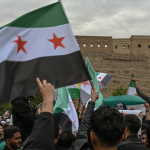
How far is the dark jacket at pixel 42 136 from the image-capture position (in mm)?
1484

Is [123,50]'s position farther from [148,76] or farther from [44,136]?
[44,136]

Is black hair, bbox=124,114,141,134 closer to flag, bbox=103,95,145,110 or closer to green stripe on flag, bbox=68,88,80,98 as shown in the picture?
flag, bbox=103,95,145,110

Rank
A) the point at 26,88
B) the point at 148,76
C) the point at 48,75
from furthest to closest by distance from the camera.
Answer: the point at 148,76
the point at 48,75
the point at 26,88

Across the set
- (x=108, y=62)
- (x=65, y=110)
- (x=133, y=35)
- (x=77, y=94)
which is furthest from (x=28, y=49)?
(x=133, y=35)

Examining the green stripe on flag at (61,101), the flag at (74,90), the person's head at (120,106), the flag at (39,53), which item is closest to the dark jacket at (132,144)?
the flag at (39,53)

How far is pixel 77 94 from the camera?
6.64 meters

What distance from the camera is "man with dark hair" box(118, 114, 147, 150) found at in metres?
2.65

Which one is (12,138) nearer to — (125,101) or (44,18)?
(44,18)

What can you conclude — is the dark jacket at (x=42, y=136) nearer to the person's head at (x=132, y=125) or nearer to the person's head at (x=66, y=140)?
the person's head at (x=132, y=125)

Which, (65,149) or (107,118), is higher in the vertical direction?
(107,118)

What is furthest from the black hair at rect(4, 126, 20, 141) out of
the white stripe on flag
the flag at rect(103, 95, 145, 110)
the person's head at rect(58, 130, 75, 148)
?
the flag at rect(103, 95, 145, 110)

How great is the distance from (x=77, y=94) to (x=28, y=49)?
149 inches

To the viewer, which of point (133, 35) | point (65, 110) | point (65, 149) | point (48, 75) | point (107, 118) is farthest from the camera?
point (133, 35)

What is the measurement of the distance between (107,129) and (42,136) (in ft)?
1.33
